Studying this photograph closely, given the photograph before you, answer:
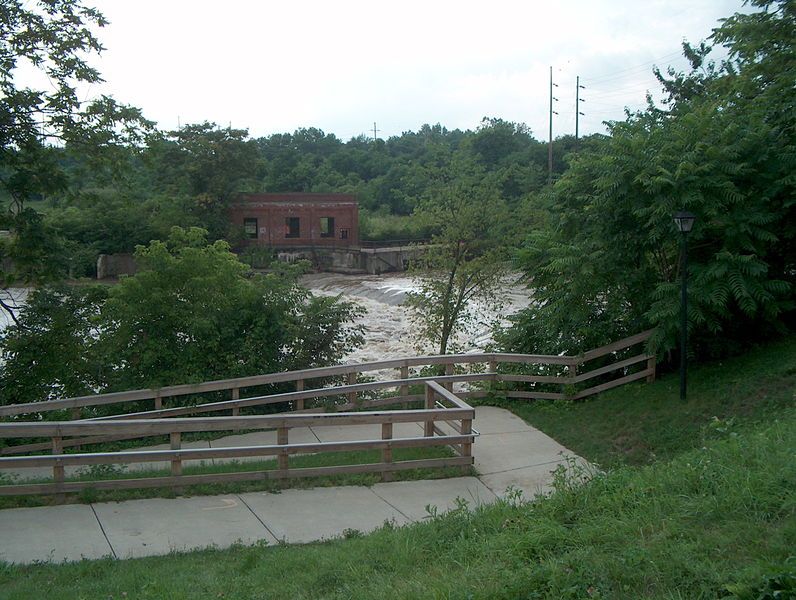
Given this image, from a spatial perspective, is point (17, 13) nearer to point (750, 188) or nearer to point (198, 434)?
point (198, 434)

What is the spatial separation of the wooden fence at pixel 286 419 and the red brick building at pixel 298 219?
5476 centimetres

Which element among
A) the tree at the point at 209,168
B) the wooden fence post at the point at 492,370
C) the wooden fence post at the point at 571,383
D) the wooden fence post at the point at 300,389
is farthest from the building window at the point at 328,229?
the wooden fence post at the point at 571,383

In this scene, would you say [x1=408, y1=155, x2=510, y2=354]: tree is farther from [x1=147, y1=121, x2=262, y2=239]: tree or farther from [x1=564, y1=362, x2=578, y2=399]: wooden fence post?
[x1=147, y1=121, x2=262, y2=239]: tree

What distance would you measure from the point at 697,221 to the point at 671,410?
3146mm

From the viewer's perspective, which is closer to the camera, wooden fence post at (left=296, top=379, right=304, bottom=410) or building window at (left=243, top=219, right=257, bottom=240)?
wooden fence post at (left=296, top=379, right=304, bottom=410)

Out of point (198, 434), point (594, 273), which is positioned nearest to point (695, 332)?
point (594, 273)

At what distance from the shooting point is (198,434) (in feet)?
40.6

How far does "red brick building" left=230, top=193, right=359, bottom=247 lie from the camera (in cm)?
6831

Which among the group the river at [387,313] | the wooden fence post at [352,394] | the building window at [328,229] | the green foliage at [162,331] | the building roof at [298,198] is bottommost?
the river at [387,313]

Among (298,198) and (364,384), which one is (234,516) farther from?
(298,198)

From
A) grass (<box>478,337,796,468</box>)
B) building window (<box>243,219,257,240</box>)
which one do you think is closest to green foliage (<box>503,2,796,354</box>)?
grass (<box>478,337,796,468</box>)

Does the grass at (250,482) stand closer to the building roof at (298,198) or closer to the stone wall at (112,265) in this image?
the stone wall at (112,265)

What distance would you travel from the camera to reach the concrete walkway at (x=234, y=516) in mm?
7105

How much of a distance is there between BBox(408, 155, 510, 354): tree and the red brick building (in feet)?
153
